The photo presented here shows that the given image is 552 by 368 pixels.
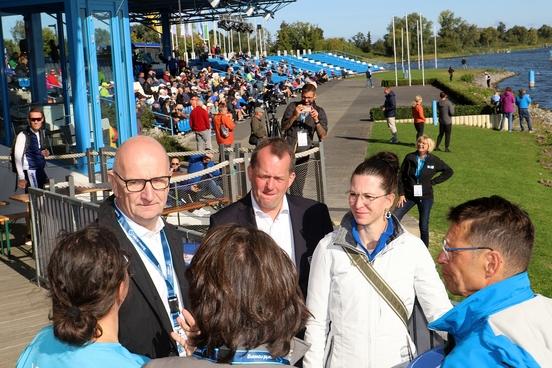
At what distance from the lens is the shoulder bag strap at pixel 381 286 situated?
3.69 metres

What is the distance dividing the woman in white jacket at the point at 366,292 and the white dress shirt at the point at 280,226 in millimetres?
521

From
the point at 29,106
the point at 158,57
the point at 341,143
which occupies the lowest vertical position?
the point at 341,143

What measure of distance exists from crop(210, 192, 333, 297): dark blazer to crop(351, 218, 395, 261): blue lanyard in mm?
471

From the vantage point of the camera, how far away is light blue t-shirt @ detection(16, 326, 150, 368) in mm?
2627

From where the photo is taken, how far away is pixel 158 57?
48.2 metres

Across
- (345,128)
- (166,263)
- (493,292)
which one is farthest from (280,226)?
(345,128)

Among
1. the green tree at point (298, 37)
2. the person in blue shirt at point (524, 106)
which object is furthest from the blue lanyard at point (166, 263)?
the green tree at point (298, 37)

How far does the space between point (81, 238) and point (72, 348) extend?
1.34 ft

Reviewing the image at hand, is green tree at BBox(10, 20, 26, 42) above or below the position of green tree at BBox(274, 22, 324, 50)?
below

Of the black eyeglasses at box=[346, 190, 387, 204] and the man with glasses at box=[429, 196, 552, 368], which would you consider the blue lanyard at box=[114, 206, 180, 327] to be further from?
the man with glasses at box=[429, 196, 552, 368]

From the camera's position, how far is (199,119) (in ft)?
66.6

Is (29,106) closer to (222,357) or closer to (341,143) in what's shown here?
(341,143)

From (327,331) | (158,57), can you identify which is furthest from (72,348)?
(158,57)

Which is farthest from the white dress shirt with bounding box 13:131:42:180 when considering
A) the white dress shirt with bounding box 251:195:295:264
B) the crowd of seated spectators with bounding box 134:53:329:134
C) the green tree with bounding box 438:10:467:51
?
the green tree with bounding box 438:10:467:51
